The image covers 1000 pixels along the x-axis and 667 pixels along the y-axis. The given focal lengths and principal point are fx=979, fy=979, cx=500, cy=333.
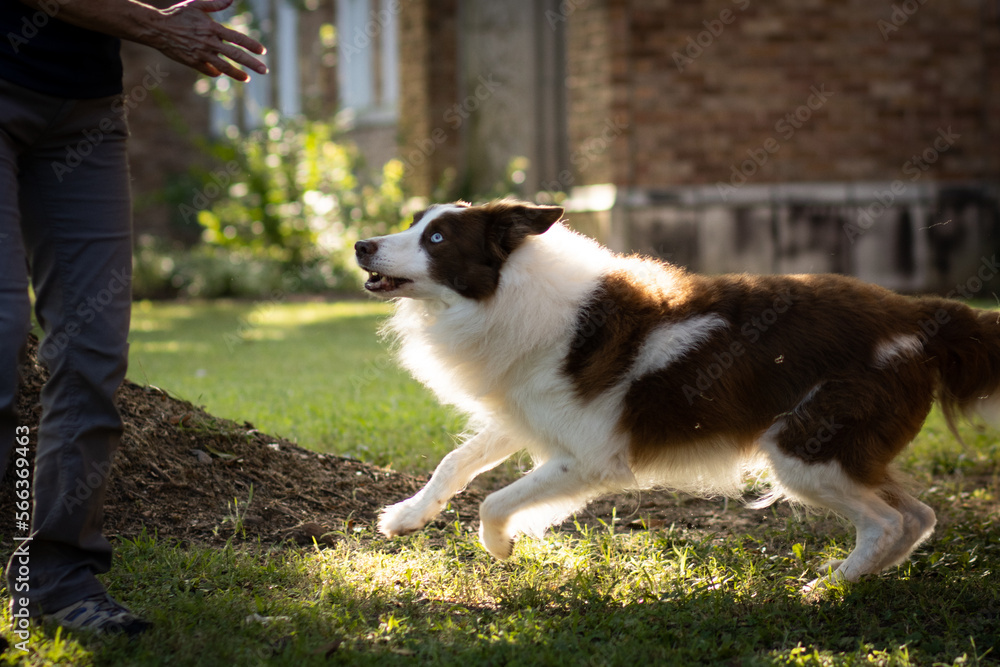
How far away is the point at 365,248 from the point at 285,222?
1108 cm

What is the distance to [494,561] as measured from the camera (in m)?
3.83

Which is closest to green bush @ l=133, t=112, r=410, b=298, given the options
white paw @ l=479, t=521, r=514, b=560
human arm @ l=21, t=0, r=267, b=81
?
white paw @ l=479, t=521, r=514, b=560

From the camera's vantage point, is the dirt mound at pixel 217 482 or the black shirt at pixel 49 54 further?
the dirt mound at pixel 217 482

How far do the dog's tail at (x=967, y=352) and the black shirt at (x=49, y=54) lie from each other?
9.76 ft

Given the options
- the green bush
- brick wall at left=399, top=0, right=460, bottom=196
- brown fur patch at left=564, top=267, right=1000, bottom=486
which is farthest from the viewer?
brick wall at left=399, top=0, right=460, bottom=196

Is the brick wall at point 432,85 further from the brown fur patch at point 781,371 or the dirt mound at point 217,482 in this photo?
the brown fur patch at point 781,371

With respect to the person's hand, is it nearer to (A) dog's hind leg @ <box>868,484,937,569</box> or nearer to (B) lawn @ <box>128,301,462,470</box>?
(B) lawn @ <box>128,301,462,470</box>

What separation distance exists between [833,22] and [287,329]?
6.98 m

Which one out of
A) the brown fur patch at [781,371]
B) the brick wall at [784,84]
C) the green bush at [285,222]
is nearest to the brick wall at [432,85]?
the green bush at [285,222]

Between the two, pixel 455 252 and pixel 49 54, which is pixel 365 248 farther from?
pixel 49 54

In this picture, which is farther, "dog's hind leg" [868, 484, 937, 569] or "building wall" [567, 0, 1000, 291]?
"building wall" [567, 0, 1000, 291]

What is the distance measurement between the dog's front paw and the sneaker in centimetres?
112

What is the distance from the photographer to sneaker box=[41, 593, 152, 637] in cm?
288

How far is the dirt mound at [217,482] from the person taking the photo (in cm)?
397
